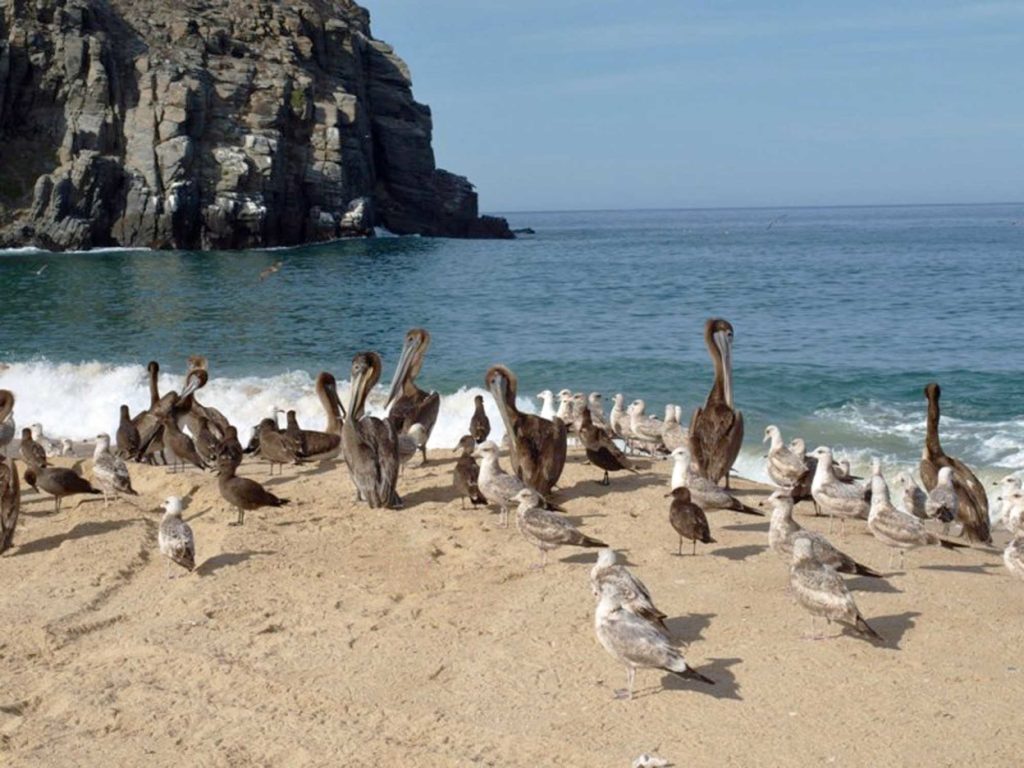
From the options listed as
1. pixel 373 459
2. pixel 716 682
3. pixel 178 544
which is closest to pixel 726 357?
pixel 373 459

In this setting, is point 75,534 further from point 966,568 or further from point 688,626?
point 966,568

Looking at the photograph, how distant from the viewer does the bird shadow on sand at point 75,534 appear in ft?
35.7

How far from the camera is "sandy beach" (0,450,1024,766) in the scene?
22.7 ft

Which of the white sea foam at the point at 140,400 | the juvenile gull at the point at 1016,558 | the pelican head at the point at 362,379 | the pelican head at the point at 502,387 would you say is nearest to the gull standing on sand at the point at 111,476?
the pelican head at the point at 362,379

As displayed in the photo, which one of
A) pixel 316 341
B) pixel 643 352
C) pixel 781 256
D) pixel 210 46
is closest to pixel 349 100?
pixel 210 46

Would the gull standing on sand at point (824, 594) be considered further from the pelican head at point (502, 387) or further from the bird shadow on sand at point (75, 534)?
the bird shadow on sand at point (75, 534)

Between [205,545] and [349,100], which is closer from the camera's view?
[205,545]

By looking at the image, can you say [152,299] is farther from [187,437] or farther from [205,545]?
[205,545]

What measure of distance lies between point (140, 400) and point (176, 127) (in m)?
56.7

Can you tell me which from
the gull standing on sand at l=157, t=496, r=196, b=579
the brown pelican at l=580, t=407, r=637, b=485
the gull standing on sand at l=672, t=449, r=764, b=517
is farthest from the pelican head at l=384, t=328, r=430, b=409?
the gull standing on sand at l=157, t=496, r=196, b=579

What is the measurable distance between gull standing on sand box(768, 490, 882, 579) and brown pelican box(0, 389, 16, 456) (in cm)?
1006

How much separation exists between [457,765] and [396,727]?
0.64 m

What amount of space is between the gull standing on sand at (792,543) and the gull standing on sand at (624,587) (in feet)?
4.70

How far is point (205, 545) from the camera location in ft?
35.9
